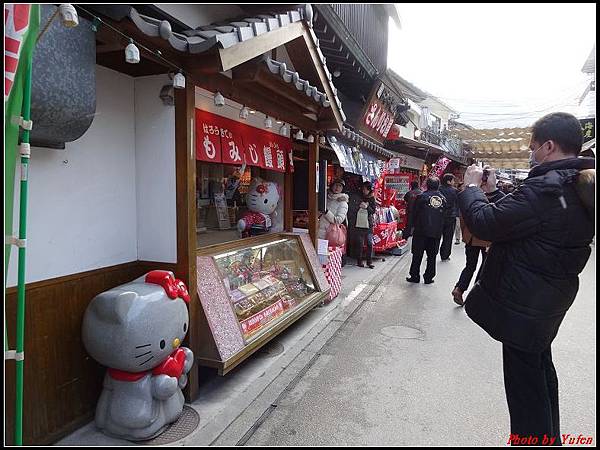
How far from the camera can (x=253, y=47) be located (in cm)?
374

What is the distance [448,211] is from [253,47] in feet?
28.7

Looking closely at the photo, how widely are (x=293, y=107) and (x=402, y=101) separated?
8.31m

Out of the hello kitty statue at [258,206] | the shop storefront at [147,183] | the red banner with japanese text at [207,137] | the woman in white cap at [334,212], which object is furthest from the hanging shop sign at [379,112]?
the red banner with japanese text at [207,137]

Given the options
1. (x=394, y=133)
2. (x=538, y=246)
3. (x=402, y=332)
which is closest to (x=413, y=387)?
(x=402, y=332)

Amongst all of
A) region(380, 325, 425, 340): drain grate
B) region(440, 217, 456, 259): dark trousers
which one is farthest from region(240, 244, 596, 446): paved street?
region(440, 217, 456, 259): dark trousers

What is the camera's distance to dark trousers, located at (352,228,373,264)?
10.4 m

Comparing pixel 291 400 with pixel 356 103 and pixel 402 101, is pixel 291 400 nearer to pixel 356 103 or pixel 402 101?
pixel 356 103

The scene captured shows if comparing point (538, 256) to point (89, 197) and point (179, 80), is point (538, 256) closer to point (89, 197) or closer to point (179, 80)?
point (179, 80)

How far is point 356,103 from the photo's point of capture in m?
12.4

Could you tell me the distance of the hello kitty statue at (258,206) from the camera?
669 centimetres

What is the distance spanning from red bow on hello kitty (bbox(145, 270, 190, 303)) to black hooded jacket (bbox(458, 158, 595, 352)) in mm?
2433

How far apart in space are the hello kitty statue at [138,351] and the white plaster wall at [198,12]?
2.90m

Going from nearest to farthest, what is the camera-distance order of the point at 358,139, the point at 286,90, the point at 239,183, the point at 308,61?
the point at 286,90 < the point at 308,61 < the point at 239,183 < the point at 358,139

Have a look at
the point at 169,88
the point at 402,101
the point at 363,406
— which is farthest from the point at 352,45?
the point at 363,406
